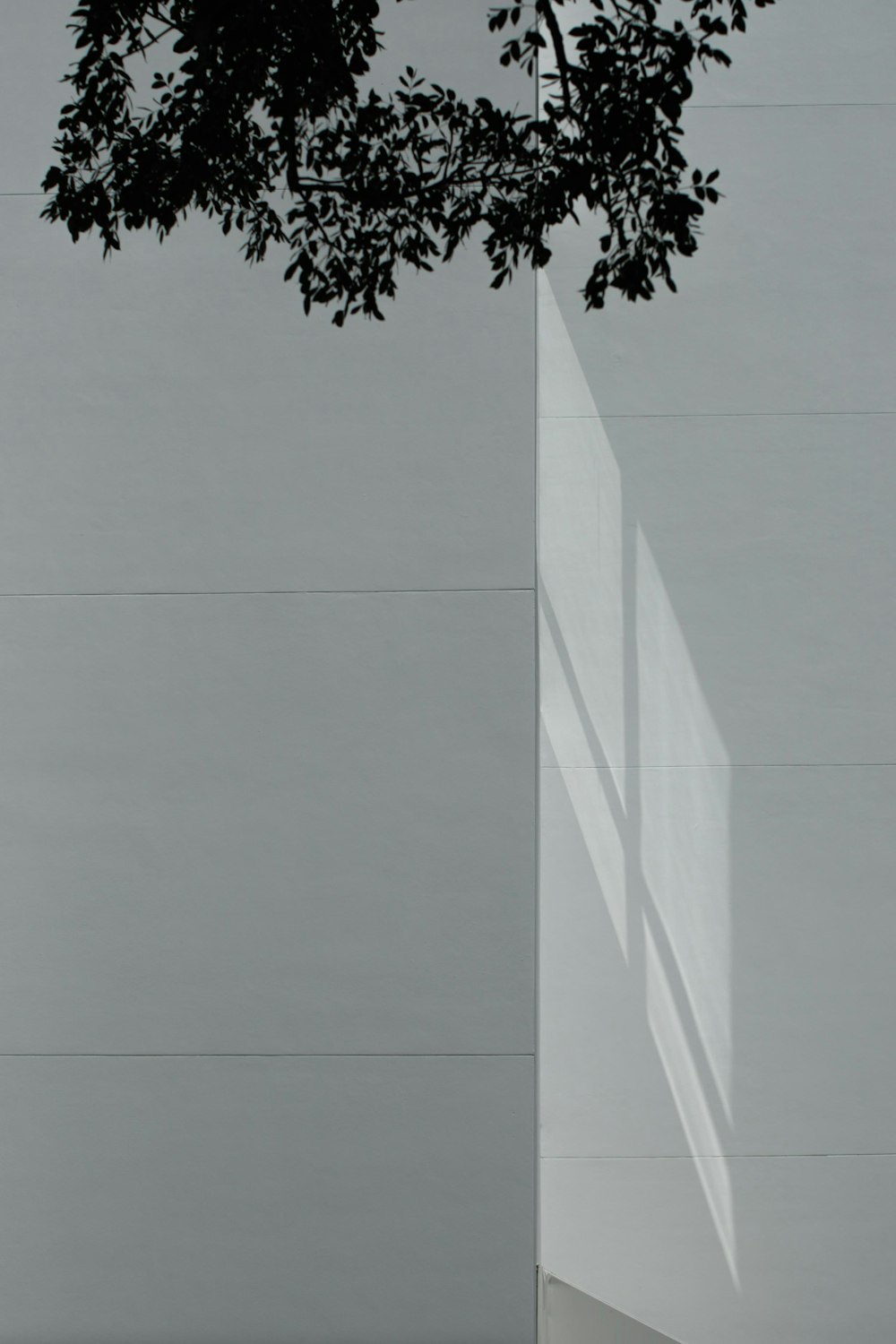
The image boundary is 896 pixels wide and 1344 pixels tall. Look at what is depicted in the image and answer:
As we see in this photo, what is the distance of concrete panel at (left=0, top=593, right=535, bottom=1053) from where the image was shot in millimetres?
1024

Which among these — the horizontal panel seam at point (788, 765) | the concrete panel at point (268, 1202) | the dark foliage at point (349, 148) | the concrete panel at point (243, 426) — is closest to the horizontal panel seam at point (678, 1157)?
Answer: the horizontal panel seam at point (788, 765)

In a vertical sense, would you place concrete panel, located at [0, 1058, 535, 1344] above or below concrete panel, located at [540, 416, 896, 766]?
below

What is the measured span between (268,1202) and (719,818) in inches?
48.6

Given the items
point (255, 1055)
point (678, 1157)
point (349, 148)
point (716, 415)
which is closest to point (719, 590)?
point (716, 415)

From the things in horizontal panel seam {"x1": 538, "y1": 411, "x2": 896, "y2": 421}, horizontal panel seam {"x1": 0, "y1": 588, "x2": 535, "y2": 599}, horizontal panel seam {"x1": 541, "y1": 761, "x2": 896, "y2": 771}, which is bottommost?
horizontal panel seam {"x1": 0, "y1": 588, "x2": 535, "y2": 599}

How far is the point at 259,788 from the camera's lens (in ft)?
3.42

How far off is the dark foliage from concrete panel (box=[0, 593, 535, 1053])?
1.05 feet

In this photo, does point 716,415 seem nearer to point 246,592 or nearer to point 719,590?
point 719,590

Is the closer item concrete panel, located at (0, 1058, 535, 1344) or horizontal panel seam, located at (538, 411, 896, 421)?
concrete panel, located at (0, 1058, 535, 1344)

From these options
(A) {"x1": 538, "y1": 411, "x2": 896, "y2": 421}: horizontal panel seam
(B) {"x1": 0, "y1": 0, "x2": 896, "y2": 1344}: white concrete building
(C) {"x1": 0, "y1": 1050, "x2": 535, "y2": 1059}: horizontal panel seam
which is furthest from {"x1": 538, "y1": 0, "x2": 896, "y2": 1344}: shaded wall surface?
(C) {"x1": 0, "y1": 1050, "x2": 535, "y2": 1059}: horizontal panel seam

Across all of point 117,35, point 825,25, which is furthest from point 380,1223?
point 825,25

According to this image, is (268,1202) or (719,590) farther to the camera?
(719,590)

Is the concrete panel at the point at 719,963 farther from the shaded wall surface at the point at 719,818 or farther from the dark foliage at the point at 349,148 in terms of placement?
the dark foliage at the point at 349,148

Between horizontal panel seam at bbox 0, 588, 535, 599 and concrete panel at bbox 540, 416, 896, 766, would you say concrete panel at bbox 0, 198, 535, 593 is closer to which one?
horizontal panel seam at bbox 0, 588, 535, 599
